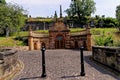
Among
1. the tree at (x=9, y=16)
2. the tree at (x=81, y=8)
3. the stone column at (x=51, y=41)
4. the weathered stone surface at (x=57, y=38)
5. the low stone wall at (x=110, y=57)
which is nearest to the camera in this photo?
the low stone wall at (x=110, y=57)

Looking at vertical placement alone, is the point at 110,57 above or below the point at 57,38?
below

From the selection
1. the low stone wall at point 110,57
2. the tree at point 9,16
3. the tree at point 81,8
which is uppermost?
the tree at point 81,8

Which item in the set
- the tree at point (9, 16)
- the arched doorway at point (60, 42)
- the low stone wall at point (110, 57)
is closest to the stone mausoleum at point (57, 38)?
the arched doorway at point (60, 42)

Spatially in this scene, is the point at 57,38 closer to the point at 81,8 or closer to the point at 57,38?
the point at 57,38

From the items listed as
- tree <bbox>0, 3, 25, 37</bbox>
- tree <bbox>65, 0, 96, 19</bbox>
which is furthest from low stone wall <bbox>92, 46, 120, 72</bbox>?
tree <bbox>65, 0, 96, 19</bbox>

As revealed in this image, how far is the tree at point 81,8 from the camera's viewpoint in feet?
246

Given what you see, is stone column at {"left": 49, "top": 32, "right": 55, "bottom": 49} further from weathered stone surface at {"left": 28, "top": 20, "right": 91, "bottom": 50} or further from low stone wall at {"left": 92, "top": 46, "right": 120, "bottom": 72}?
low stone wall at {"left": 92, "top": 46, "right": 120, "bottom": 72}

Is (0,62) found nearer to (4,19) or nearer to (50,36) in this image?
(4,19)

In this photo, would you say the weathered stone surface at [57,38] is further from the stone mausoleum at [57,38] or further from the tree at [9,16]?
the tree at [9,16]

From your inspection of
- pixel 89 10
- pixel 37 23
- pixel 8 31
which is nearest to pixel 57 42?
pixel 8 31

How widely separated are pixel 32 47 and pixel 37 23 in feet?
68.1

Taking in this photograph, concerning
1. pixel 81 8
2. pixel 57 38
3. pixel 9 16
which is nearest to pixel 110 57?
pixel 9 16

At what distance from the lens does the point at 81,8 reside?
247 feet

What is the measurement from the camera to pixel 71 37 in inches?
1815
